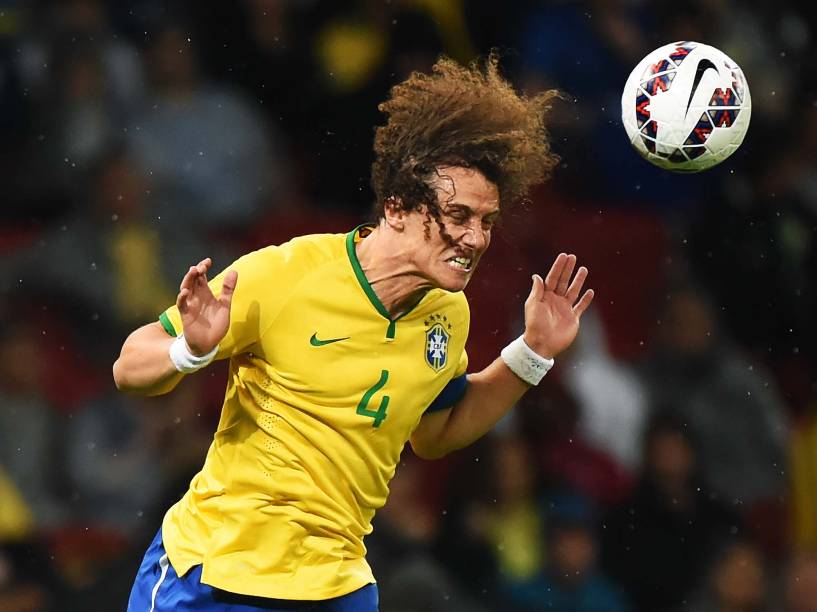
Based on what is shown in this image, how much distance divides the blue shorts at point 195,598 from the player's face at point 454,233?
84cm

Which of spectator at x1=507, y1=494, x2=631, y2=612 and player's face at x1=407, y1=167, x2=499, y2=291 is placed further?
spectator at x1=507, y1=494, x2=631, y2=612

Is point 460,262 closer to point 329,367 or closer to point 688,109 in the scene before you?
point 329,367

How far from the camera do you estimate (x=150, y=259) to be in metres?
6.30

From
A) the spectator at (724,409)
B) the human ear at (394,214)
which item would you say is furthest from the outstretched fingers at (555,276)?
the spectator at (724,409)

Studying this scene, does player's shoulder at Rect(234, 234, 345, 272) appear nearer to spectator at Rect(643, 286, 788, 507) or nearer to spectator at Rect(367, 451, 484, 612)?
spectator at Rect(367, 451, 484, 612)

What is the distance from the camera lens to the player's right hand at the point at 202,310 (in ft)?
10.1

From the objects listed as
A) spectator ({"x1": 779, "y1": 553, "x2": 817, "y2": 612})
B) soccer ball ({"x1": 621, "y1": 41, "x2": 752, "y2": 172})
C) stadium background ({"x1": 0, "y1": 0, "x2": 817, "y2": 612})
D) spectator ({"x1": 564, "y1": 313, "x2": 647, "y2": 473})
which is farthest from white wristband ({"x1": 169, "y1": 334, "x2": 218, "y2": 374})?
spectator ({"x1": 779, "y1": 553, "x2": 817, "y2": 612})

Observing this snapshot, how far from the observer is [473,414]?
379cm

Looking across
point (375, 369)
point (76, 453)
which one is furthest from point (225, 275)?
point (76, 453)

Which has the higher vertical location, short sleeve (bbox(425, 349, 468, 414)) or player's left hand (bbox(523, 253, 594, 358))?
player's left hand (bbox(523, 253, 594, 358))

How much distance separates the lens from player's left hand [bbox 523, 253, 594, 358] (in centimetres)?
372

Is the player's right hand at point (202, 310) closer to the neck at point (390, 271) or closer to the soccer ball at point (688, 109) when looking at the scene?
the neck at point (390, 271)

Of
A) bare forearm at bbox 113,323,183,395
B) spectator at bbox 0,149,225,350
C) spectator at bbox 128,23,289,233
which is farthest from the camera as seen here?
spectator at bbox 128,23,289,233

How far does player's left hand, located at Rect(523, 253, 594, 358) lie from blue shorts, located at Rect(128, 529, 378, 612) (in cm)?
82
